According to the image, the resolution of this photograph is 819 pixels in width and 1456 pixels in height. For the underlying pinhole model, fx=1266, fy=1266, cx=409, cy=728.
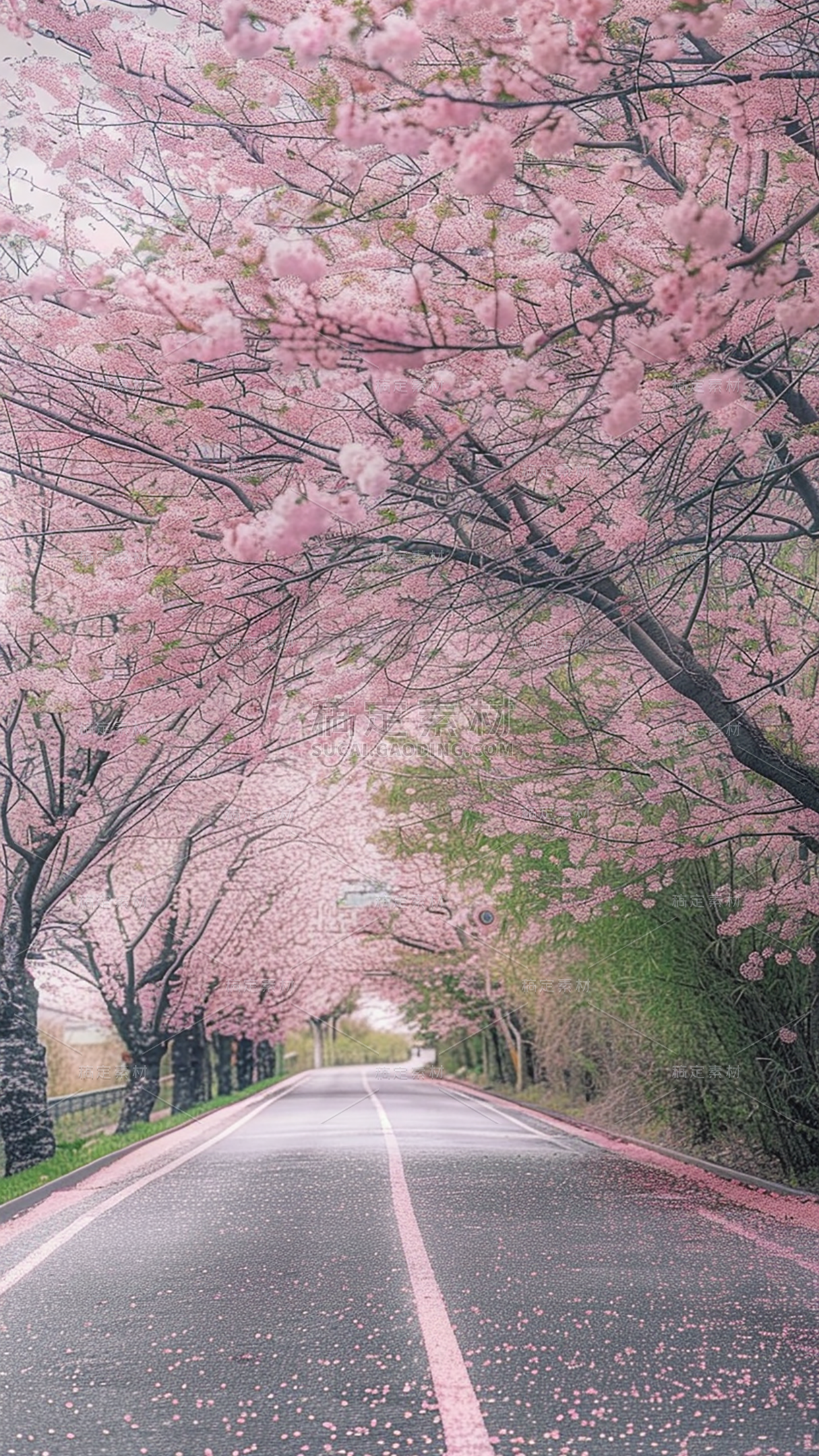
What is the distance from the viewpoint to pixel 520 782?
11.6m

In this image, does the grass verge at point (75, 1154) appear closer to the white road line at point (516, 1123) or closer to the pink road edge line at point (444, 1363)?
the pink road edge line at point (444, 1363)

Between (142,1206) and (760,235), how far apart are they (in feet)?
27.5

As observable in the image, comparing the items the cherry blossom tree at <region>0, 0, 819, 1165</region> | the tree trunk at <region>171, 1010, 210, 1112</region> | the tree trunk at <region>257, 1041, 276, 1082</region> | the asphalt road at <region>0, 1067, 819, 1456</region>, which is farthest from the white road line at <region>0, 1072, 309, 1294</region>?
the tree trunk at <region>257, 1041, 276, 1082</region>

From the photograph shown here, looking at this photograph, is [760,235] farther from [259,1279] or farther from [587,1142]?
[587,1142]

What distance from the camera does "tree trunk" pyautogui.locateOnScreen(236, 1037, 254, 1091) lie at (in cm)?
4231

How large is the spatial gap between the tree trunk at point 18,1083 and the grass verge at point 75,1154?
279 mm

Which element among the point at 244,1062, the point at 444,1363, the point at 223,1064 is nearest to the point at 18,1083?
the point at 444,1363

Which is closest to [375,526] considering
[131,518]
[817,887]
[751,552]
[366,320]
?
[131,518]

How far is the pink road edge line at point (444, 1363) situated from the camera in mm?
4090

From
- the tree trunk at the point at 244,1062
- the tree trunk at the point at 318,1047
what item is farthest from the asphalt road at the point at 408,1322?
the tree trunk at the point at 318,1047

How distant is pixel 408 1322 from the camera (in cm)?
571

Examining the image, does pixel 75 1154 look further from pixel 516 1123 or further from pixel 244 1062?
pixel 244 1062

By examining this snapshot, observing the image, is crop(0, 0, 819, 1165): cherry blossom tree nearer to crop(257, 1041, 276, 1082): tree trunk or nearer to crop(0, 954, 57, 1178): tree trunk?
crop(0, 954, 57, 1178): tree trunk

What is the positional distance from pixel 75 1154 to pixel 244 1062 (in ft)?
93.7
